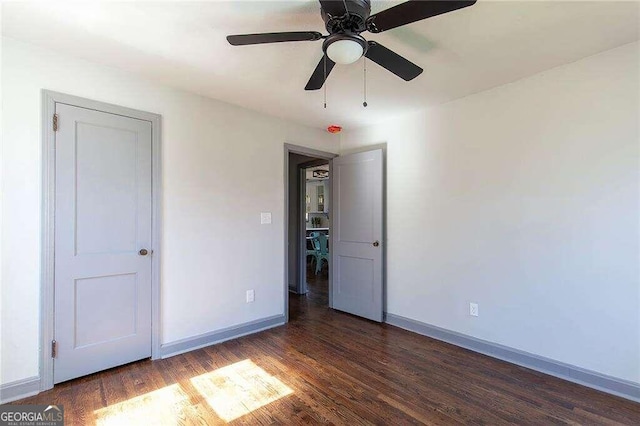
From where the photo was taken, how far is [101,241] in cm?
242

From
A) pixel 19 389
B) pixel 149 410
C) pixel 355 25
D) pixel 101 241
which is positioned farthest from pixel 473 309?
pixel 19 389

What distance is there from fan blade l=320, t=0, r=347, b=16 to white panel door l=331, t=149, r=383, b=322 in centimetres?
226

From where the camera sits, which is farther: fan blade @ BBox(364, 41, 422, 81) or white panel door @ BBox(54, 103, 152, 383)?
white panel door @ BBox(54, 103, 152, 383)

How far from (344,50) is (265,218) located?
2218mm

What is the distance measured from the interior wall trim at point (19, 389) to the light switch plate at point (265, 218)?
2162 millimetres

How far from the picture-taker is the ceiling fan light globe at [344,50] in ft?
5.15

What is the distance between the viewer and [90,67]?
2367 mm

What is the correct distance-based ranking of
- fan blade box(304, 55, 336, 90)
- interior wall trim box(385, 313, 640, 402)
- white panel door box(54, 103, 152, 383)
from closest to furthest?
fan blade box(304, 55, 336, 90)
interior wall trim box(385, 313, 640, 402)
white panel door box(54, 103, 152, 383)

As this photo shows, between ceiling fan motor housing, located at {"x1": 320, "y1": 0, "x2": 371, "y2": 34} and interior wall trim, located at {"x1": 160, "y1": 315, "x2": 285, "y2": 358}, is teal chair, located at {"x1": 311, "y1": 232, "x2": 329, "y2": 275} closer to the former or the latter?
interior wall trim, located at {"x1": 160, "y1": 315, "x2": 285, "y2": 358}

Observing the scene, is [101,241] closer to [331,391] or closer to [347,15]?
[331,391]

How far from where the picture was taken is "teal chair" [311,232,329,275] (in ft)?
20.9

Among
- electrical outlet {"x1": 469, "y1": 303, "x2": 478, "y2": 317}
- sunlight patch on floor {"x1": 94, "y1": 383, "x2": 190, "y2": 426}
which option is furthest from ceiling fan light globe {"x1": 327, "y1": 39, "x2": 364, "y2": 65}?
electrical outlet {"x1": 469, "y1": 303, "x2": 478, "y2": 317}

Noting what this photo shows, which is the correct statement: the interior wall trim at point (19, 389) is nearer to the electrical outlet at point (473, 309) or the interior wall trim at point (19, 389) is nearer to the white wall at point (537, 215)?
the white wall at point (537, 215)

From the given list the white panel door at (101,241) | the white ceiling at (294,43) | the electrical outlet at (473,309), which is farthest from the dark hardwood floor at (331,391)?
the white ceiling at (294,43)
